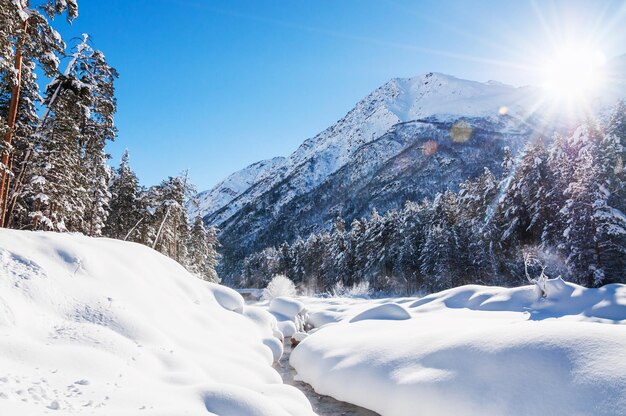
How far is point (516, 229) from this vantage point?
33.5 m

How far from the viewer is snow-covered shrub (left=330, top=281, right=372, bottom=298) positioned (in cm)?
5169

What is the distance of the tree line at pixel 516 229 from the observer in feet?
82.1

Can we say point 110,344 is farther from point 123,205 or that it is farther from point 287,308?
point 123,205

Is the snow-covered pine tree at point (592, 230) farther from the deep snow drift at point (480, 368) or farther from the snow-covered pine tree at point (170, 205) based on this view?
the snow-covered pine tree at point (170, 205)

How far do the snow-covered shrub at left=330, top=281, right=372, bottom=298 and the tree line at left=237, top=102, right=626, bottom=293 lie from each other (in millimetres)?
1470

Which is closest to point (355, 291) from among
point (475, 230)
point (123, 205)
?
point (475, 230)

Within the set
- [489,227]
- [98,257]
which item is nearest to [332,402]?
[98,257]

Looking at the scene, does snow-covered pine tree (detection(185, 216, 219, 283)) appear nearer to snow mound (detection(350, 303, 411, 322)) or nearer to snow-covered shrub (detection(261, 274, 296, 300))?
snow-covered shrub (detection(261, 274, 296, 300))

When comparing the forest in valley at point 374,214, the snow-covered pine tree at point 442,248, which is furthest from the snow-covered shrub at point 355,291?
the snow-covered pine tree at point 442,248

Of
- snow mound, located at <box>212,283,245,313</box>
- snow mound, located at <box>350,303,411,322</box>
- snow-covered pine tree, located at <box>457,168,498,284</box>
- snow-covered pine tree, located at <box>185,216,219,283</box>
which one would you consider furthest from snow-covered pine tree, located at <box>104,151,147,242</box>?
snow-covered pine tree, located at <box>457,168,498,284</box>

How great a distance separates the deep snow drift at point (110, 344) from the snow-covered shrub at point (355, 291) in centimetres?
4096

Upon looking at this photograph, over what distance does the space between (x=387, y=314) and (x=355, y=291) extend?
37.7 meters

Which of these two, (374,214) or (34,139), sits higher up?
(374,214)

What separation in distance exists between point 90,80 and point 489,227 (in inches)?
1320
